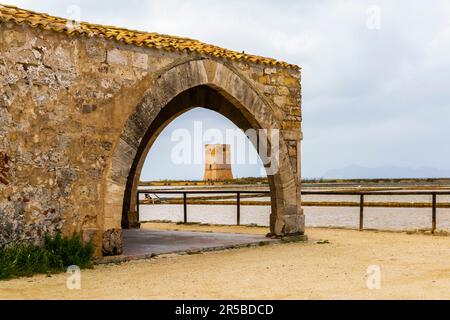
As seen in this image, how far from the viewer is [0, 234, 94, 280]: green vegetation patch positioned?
714 centimetres

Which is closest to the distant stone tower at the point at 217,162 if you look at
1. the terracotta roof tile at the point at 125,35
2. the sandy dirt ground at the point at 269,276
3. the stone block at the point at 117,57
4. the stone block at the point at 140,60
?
the terracotta roof tile at the point at 125,35

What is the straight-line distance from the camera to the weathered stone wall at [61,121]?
24.6 ft

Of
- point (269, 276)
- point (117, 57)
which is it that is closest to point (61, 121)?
point (117, 57)

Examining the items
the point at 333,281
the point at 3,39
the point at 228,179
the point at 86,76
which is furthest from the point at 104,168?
the point at 228,179

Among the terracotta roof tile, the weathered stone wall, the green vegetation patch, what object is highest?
the terracotta roof tile

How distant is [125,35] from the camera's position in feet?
29.0

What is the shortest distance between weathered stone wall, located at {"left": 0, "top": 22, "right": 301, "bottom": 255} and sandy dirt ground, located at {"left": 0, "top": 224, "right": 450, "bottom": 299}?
81cm

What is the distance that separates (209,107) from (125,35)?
10.7 ft

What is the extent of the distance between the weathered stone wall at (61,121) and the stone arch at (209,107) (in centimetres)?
9

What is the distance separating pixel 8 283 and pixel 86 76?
285cm

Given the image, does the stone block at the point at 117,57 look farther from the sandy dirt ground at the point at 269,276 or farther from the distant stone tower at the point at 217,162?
the distant stone tower at the point at 217,162

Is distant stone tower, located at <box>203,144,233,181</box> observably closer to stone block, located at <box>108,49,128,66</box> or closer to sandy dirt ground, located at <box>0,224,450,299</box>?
sandy dirt ground, located at <box>0,224,450,299</box>

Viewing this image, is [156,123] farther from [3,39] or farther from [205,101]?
[3,39]

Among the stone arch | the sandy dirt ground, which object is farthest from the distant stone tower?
the sandy dirt ground
